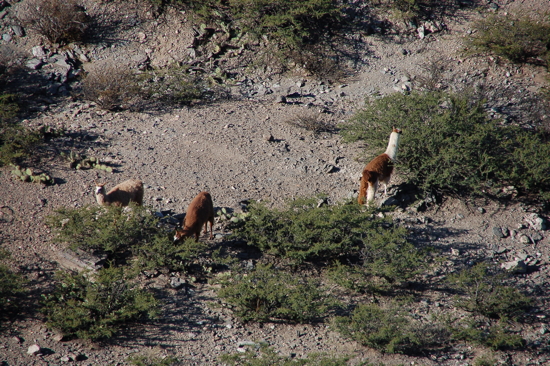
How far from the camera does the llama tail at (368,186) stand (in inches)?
333

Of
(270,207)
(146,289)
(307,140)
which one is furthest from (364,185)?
(146,289)

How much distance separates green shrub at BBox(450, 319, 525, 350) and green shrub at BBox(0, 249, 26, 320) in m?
5.76

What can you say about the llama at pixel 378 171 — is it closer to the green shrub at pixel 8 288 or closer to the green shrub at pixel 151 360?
the green shrub at pixel 151 360

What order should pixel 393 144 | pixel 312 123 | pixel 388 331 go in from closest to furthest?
pixel 388 331 < pixel 393 144 < pixel 312 123

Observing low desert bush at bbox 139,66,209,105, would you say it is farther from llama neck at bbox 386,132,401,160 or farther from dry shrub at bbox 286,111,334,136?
llama neck at bbox 386,132,401,160

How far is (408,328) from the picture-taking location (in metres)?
6.86

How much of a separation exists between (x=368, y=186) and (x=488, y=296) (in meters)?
2.48

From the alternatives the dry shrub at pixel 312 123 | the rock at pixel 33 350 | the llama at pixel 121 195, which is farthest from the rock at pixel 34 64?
the rock at pixel 33 350

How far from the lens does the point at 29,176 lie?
8977 millimetres

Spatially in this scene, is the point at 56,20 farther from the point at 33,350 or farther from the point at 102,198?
the point at 33,350

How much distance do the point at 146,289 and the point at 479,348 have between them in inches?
181

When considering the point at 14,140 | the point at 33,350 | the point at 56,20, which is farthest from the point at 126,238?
the point at 56,20

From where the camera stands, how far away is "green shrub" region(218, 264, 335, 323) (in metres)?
6.89

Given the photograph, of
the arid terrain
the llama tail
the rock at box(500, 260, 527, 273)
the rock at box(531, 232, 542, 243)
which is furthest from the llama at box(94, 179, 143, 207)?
the rock at box(531, 232, 542, 243)
